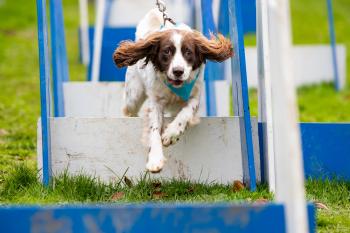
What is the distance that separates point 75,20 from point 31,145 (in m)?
11.9

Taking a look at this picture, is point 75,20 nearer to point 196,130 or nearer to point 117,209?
point 196,130

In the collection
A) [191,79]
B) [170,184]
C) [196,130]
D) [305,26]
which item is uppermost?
[305,26]

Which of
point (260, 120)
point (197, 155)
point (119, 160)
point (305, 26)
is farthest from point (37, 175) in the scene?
point (305, 26)

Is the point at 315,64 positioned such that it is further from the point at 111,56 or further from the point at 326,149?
the point at 326,149

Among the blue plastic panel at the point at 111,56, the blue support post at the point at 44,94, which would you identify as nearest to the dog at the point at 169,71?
the blue support post at the point at 44,94

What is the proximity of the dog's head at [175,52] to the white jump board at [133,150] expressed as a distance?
0.36 metres

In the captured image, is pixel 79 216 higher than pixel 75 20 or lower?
lower

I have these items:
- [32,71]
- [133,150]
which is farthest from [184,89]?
[32,71]

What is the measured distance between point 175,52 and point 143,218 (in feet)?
6.36

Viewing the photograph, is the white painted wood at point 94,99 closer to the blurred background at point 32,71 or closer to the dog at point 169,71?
the blurred background at point 32,71

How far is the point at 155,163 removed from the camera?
459 cm

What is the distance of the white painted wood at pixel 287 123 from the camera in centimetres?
257

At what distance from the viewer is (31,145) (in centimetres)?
648

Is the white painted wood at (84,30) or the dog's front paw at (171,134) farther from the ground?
the white painted wood at (84,30)
